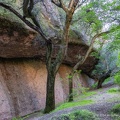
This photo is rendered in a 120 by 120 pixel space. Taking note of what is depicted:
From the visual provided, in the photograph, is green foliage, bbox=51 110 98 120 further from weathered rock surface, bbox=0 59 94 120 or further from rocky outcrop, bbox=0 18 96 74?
rocky outcrop, bbox=0 18 96 74

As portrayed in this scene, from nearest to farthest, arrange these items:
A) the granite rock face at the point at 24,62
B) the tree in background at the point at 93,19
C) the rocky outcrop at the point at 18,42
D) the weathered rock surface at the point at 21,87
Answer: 1. the rocky outcrop at the point at 18,42
2. the granite rock face at the point at 24,62
3. the weathered rock surface at the point at 21,87
4. the tree in background at the point at 93,19

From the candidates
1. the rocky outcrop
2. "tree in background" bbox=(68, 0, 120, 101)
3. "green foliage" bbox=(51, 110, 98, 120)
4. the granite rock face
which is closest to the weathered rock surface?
the granite rock face

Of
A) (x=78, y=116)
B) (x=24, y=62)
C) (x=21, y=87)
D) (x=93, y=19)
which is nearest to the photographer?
(x=78, y=116)

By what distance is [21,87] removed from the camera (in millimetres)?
13820

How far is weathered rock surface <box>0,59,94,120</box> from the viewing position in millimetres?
12621

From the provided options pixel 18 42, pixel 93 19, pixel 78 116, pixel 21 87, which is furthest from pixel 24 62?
pixel 78 116

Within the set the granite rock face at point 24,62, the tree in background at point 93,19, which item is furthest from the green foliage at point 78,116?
the tree in background at point 93,19

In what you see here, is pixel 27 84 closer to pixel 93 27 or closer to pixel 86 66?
pixel 93 27

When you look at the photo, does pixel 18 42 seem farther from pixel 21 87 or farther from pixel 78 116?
pixel 78 116

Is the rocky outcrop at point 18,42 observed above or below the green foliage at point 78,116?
above

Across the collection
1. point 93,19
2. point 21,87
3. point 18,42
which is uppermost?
point 93,19

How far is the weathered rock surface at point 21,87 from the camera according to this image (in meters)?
12.6

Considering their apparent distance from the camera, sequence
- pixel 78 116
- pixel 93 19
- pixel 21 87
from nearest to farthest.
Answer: pixel 78 116 < pixel 21 87 < pixel 93 19

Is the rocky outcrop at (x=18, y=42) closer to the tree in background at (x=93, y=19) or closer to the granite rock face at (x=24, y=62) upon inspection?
the granite rock face at (x=24, y=62)
